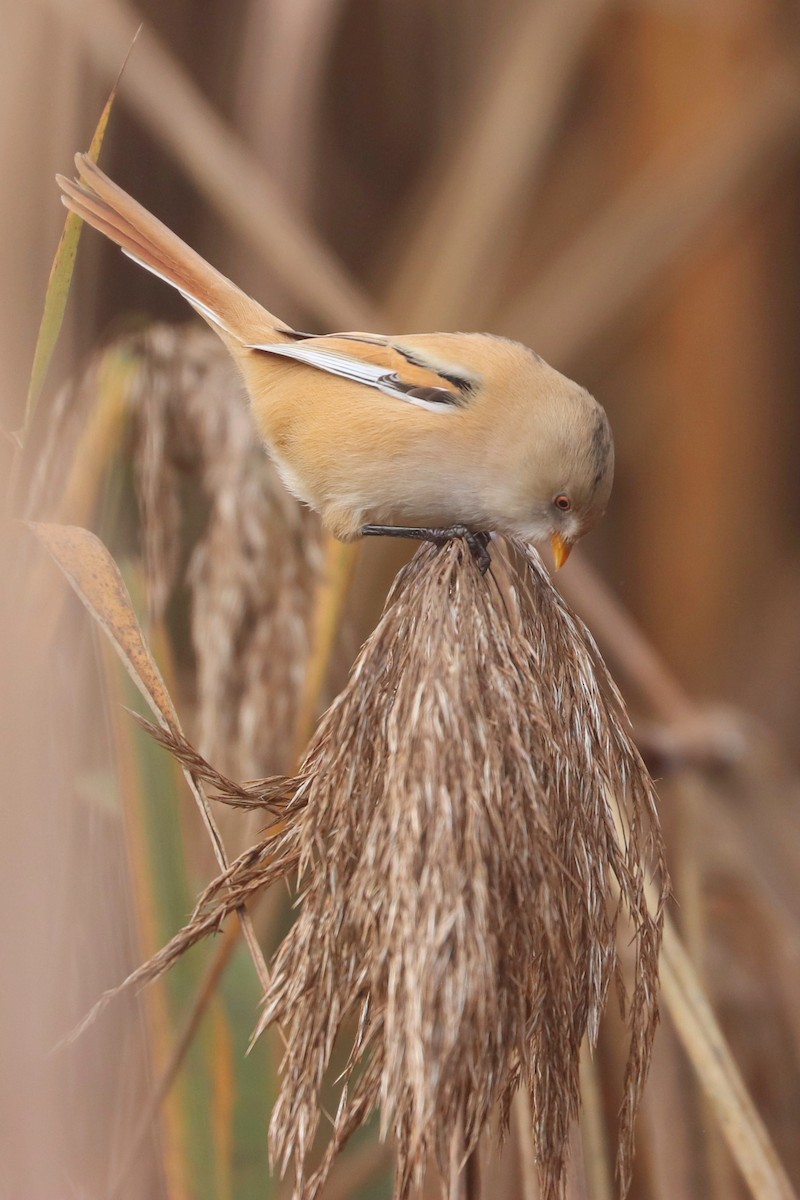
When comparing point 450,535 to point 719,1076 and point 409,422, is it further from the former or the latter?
point 719,1076

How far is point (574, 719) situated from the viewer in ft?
2.69

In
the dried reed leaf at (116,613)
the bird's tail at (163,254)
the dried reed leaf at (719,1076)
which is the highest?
the bird's tail at (163,254)

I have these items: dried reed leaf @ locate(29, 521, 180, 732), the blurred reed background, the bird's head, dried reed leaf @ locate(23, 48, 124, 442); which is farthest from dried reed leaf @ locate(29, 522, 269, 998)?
the bird's head

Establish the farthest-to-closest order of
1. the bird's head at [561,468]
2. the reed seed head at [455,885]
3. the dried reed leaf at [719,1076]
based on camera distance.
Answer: the dried reed leaf at [719,1076] < the bird's head at [561,468] < the reed seed head at [455,885]

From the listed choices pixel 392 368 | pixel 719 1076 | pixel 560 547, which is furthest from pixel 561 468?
pixel 719 1076

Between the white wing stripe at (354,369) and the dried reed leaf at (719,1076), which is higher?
the white wing stripe at (354,369)

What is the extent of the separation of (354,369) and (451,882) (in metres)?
0.57

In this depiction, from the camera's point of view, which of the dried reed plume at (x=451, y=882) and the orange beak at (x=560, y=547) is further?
the orange beak at (x=560, y=547)

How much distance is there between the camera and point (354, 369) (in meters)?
1.05

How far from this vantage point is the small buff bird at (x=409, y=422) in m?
0.96

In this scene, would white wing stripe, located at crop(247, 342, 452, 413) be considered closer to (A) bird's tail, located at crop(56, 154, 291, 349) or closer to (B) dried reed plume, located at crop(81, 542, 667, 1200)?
(A) bird's tail, located at crop(56, 154, 291, 349)

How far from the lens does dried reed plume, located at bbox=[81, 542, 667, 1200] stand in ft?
2.23

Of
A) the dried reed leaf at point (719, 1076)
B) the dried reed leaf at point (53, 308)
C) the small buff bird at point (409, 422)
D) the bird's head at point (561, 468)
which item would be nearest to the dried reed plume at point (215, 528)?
the small buff bird at point (409, 422)

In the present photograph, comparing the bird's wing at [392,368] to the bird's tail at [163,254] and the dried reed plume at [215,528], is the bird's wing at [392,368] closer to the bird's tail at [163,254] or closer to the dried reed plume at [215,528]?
the bird's tail at [163,254]
